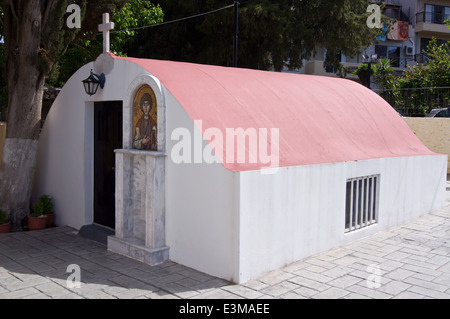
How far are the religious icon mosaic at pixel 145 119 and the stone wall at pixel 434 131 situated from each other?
1260 centimetres

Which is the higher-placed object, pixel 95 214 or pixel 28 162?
pixel 28 162

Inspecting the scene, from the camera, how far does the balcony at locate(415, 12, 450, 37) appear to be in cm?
3203

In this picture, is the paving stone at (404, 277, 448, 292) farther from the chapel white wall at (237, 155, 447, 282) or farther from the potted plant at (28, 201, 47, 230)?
the potted plant at (28, 201, 47, 230)

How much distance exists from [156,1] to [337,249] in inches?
558

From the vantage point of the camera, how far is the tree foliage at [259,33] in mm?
16391

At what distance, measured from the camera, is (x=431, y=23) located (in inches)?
1265

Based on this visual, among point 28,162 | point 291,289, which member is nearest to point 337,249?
point 291,289

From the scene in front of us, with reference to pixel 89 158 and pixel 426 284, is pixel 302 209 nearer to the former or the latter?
pixel 426 284

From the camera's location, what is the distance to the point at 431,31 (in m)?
32.5

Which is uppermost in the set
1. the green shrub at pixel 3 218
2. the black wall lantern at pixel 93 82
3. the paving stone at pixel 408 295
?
the black wall lantern at pixel 93 82

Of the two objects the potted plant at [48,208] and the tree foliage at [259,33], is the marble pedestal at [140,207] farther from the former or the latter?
the tree foliage at [259,33]

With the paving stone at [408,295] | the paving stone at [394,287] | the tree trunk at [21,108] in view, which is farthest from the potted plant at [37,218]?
the paving stone at [408,295]

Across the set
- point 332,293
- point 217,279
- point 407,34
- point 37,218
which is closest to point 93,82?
point 37,218

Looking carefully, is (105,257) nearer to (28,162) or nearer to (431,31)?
(28,162)
